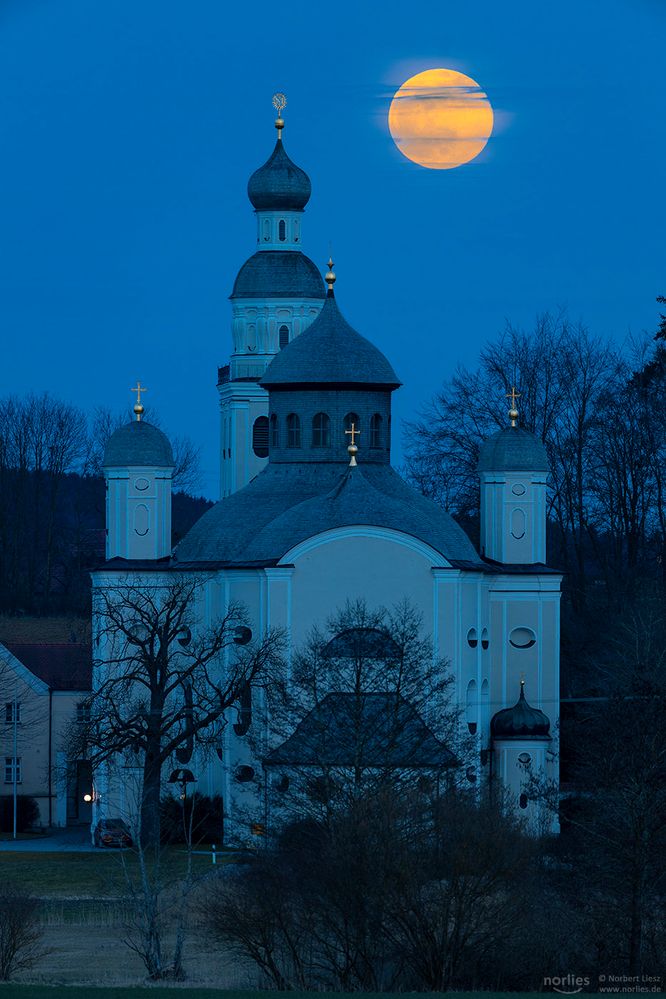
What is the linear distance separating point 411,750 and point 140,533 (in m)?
14.9

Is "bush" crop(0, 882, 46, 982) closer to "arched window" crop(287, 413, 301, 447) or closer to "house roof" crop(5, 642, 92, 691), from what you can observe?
"arched window" crop(287, 413, 301, 447)

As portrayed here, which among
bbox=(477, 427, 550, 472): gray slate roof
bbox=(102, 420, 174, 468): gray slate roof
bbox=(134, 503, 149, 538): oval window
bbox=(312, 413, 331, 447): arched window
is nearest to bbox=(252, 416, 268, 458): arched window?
bbox=(312, 413, 331, 447): arched window

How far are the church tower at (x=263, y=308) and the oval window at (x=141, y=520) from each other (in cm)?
1086

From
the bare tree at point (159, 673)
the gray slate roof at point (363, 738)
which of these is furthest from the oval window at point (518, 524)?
the gray slate roof at point (363, 738)

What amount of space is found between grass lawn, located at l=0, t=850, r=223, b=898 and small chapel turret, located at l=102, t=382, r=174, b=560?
28.4 ft

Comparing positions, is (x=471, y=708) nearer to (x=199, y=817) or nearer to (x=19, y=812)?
(x=199, y=817)

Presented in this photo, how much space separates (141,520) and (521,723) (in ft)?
33.8

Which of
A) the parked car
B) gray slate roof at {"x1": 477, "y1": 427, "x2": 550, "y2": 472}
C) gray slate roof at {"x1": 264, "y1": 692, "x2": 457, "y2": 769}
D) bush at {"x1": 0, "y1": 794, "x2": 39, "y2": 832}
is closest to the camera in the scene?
gray slate roof at {"x1": 264, "y1": 692, "x2": 457, "y2": 769}

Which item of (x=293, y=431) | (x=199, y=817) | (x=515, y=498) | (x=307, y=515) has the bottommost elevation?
(x=199, y=817)

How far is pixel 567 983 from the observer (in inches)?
1641

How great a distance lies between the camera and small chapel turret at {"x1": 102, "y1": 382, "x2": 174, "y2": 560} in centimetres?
7044

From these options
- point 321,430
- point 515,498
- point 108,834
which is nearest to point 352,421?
point 321,430

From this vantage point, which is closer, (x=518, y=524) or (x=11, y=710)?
(x=518, y=524)

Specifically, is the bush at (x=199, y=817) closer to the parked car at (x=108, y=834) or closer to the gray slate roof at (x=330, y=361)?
the parked car at (x=108, y=834)
